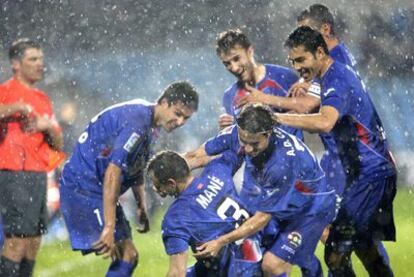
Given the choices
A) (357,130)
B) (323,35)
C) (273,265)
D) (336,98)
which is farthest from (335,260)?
(323,35)

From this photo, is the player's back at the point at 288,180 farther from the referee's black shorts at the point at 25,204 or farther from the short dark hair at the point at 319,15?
the referee's black shorts at the point at 25,204

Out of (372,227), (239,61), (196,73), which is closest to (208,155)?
(239,61)

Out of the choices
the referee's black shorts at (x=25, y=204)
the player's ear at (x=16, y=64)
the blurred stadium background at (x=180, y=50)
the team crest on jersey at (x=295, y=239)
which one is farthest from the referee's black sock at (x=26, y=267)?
the blurred stadium background at (x=180, y=50)

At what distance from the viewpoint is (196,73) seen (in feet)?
24.9

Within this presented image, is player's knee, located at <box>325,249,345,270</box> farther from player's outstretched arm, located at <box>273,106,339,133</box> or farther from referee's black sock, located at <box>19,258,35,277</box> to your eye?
referee's black sock, located at <box>19,258,35,277</box>

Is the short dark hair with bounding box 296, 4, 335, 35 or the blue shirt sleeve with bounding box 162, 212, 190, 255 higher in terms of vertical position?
the short dark hair with bounding box 296, 4, 335, 35

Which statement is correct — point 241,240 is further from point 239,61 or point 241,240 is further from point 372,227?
point 239,61

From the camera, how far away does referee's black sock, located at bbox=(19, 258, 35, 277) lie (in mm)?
4723

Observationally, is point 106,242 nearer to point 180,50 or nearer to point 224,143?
point 224,143

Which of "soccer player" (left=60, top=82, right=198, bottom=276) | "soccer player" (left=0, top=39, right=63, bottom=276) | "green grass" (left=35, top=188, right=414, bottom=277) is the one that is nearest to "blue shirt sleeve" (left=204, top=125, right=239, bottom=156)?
"soccer player" (left=60, top=82, right=198, bottom=276)

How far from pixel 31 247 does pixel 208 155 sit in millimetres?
912

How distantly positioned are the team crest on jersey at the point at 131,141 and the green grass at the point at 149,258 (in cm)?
165

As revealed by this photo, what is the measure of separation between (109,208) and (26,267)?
685 mm

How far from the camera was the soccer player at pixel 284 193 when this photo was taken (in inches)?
155
